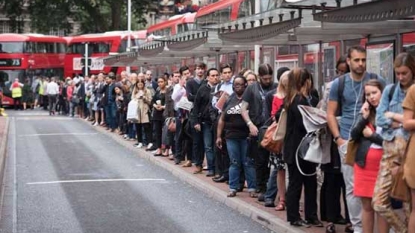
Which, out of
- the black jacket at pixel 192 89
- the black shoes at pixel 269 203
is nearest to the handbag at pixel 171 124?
the black jacket at pixel 192 89

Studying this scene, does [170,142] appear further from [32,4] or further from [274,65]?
[32,4]

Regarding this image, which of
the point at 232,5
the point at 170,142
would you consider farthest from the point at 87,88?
the point at 170,142

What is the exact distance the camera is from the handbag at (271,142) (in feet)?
34.3

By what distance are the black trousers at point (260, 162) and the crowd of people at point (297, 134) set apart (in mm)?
16

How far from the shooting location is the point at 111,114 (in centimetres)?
2808

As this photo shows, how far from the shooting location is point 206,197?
43.1 feet

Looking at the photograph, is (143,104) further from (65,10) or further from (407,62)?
(65,10)

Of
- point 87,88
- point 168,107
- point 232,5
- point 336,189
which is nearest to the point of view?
point 336,189

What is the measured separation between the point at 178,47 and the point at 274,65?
4024 mm

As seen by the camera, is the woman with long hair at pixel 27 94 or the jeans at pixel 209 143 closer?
the jeans at pixel 209 143

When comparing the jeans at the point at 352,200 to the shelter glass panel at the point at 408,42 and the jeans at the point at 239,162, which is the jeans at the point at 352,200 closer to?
the shelter glass panel at the point at 408,42

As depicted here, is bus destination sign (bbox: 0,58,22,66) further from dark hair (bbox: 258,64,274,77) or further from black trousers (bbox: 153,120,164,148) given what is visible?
dark hair (bbox: 258,64,274,77)

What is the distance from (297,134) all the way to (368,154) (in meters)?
1.79

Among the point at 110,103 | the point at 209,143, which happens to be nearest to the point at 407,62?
the point at 209,143
